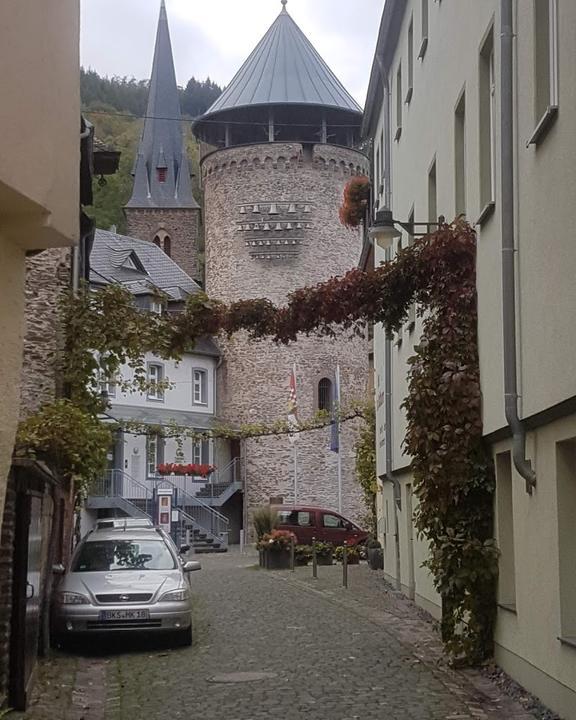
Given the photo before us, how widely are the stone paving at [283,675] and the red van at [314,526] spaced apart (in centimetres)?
1791

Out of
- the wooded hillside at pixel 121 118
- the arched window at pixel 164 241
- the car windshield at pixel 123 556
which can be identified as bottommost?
the car windshield at pixel 123 556

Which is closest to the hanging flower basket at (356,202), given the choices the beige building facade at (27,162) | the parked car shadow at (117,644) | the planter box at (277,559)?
the planter box at (277,559)

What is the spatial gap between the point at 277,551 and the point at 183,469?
16549 millimetres

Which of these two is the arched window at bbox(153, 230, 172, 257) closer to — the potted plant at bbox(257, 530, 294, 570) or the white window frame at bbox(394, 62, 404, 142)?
the potted plant at bbox(257, 530, 294, 570)

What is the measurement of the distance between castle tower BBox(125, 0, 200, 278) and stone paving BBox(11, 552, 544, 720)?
53.8m

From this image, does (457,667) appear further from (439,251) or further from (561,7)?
(561,7)

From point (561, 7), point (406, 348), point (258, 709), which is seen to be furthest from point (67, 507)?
point (561, 7)

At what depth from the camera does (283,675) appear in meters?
11.9

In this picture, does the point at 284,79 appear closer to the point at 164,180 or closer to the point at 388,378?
the point at 164,180

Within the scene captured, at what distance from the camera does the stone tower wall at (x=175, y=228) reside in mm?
71062

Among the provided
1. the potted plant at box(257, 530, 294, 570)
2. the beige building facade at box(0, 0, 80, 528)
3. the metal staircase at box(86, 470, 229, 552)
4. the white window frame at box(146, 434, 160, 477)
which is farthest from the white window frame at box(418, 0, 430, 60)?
the white window frame at box(146, 434, 160, 477)

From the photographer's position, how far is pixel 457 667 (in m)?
12.0

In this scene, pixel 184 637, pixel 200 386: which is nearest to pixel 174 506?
pixel 200 386

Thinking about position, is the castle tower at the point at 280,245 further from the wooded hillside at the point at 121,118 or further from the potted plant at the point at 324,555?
the wooded hillside at the point at 121,118
